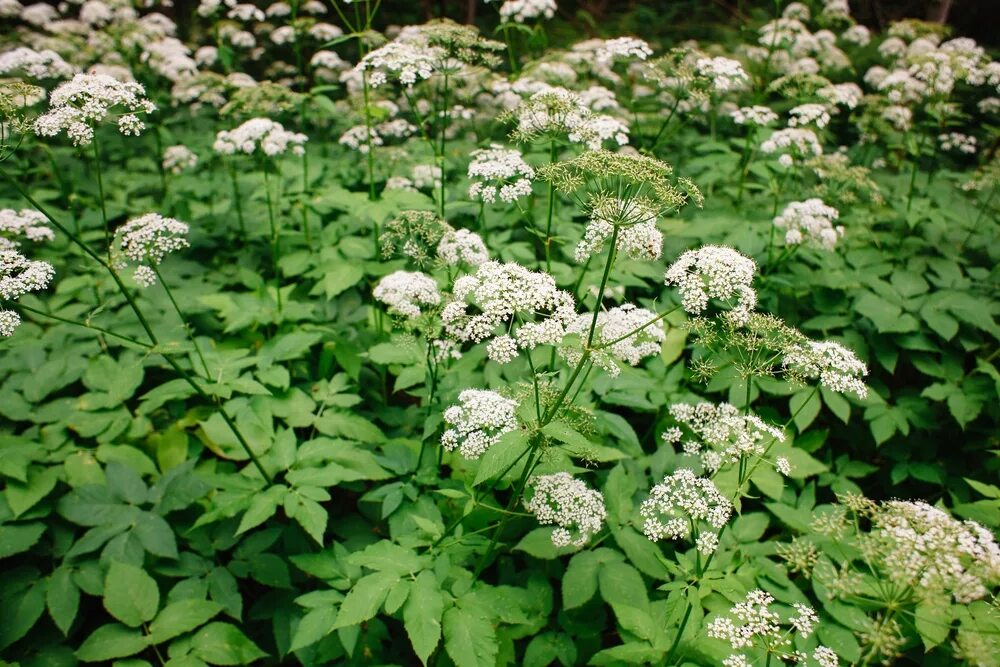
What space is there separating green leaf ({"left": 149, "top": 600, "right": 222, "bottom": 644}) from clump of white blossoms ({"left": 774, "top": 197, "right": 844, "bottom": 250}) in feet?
15.8

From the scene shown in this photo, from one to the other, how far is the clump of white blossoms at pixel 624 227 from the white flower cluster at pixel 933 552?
1485mm

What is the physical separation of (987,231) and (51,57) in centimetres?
898

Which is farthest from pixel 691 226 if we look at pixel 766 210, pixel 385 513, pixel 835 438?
pixel 385 513

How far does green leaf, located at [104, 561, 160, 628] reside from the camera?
3.08 meters

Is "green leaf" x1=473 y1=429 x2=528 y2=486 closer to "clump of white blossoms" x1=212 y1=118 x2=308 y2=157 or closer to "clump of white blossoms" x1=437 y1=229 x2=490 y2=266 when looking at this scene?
"clump of white blossoms" x1=437 y1=229 x2=490 y2=266

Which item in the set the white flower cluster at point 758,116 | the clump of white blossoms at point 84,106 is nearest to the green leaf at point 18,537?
the clump of white blossoms at point 84,106

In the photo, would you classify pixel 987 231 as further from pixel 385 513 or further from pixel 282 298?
pixel 282 298

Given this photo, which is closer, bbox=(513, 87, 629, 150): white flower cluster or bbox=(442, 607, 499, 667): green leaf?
bbox=(442, 607, 499, 667): green leaf

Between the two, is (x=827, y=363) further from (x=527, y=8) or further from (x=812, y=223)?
(x=527, y=8)

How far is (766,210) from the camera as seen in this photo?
623 centimetres

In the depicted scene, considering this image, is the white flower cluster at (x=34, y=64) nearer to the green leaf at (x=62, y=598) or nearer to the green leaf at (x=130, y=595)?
the green leaf at (x=62, y=598)

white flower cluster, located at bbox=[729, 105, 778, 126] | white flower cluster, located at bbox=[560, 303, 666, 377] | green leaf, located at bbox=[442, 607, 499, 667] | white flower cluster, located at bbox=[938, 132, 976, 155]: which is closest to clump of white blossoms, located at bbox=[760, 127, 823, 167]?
white flower cluster, located at bbox=[729, 105, 778, 126]

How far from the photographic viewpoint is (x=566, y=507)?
2.91 m

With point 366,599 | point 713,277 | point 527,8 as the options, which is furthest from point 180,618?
point 527,8
